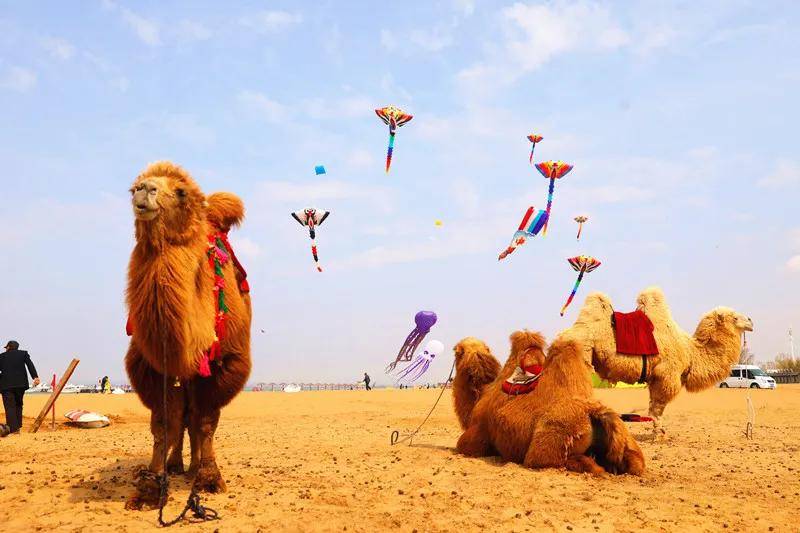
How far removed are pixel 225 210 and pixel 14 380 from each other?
28.2ft

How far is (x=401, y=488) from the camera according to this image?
6.04m

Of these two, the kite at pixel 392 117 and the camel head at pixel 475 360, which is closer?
the camel head at pixel 475 360

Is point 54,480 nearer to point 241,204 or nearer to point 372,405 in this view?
point 241,204

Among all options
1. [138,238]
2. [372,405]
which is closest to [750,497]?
[138,238]

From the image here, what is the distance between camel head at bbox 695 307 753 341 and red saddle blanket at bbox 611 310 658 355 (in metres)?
1.27

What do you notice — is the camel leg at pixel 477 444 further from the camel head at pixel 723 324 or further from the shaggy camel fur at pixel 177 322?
the camel head at pixel 723 324

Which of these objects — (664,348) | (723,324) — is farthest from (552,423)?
(723,324)

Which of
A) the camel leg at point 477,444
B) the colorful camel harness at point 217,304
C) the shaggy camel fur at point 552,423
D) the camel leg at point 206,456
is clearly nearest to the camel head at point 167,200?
the colorful camel harness at point 217,304

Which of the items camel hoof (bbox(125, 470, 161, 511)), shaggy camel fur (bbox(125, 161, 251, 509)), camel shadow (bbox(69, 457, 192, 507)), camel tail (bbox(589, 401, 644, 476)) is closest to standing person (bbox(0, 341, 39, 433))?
camel shadow (bbox(69, 457, 192, 507))

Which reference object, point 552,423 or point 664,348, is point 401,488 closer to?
point 552,423

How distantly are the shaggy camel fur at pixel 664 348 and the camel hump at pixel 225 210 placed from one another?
625cm

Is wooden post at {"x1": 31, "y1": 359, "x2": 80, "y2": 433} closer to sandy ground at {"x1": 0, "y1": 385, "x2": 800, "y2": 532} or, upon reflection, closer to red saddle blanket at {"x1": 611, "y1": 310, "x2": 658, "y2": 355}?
sandy ground at {"x1": 0, "y1": 385, "x2": 800, "y2": 532}

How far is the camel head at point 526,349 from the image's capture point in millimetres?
7844

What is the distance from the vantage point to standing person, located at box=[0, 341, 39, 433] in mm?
12453
